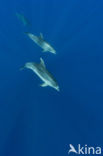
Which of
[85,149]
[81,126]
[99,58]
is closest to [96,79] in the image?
[99,58]

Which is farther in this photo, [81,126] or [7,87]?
[7,87]

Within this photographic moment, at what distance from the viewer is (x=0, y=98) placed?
28.9 ft

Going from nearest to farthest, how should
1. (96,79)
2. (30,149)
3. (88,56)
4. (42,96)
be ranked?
1. (30,149)
2. (42,96)
3. (96,79)
4. (88,56)

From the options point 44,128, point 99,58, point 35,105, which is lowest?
point 44,128

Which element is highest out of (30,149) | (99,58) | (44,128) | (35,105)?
(99,58)

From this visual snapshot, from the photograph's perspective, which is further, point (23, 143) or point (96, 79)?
point (96, 79)

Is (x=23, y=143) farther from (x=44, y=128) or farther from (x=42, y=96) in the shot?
(x=42, y=96)

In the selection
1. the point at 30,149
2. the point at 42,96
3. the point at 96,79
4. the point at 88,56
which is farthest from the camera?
the point at 88,56

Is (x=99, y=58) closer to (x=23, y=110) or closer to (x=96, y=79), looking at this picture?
(x=96, y=79)

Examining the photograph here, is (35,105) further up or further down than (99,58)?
further down

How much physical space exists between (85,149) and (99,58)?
2.94 m

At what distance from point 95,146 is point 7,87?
9.40ft

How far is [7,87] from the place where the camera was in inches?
354

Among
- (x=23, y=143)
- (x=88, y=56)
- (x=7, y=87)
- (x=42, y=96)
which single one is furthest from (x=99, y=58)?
(x=23, y=143)
